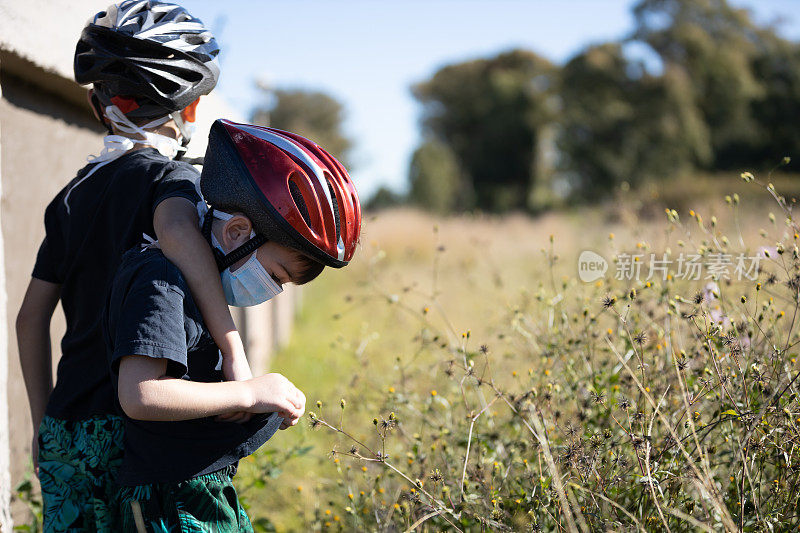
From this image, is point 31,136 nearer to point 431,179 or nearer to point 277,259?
point 277,259

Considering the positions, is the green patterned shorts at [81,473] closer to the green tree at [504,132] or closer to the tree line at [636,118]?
the tree line at [636,118]

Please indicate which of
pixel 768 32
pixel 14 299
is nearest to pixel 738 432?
pixel 14 299

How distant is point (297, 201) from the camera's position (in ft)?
5.50

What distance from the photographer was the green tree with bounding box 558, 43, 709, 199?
31141 millimetres

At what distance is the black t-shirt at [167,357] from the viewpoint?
4.61 feet

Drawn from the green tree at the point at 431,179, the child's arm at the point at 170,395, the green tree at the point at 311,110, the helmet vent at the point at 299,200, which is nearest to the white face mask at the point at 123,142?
the helmet vent at the point at 299,200

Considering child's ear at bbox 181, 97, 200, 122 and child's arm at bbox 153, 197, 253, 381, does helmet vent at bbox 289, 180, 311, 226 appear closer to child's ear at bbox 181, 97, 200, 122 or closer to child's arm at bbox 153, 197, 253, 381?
child's arm at bbox 153, 197, 253, 381

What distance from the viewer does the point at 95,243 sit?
74.1 inches

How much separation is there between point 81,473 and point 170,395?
2.18ft

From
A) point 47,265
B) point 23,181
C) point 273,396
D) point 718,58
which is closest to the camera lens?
point 273,396

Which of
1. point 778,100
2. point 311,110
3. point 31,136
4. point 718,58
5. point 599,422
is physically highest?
point 311,110

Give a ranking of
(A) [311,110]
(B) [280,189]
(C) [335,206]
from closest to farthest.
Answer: (B) [280,189], (C) [335,206], (A) [311,110]

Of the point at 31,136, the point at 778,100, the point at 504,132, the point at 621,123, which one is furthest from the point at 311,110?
the point at 31,136

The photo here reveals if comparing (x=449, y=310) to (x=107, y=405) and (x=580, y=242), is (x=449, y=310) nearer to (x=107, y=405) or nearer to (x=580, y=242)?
(x=580, y=242)
